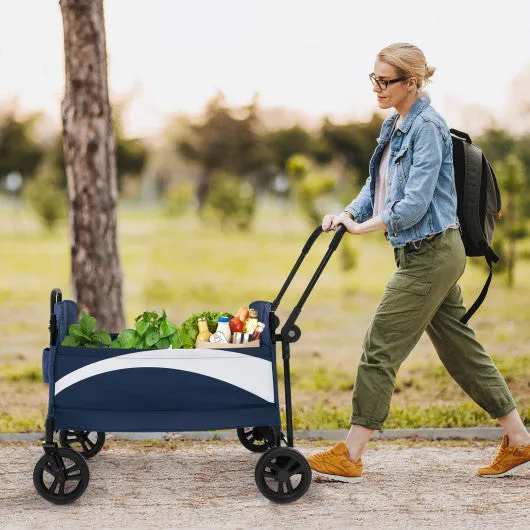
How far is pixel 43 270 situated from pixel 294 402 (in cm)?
1337

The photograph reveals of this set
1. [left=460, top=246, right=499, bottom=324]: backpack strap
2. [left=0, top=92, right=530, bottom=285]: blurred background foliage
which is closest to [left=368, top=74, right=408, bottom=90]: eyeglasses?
[left=460, top=246, right=499, bottom=324]: backpack strap

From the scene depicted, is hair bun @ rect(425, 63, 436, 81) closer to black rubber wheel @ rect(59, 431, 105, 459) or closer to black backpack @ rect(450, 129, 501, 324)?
black backpack @ rect(450, 129, 501, 324)

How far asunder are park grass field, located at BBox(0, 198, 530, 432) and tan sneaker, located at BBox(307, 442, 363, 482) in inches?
55.6

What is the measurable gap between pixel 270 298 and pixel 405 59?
12589 millimetres

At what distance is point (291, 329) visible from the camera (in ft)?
13.5

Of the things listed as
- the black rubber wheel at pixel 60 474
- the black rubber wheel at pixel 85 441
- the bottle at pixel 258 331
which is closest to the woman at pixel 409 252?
the bottle at pixel 258 331

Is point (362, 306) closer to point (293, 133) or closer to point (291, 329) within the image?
point (293, 133)

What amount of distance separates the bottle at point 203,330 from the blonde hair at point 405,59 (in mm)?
1343

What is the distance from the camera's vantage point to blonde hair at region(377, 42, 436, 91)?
401 centimetres

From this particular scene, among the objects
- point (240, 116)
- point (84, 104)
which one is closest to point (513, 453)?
point (84, 104)

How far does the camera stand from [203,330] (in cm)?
425

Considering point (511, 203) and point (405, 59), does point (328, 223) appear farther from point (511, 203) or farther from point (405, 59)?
point (511, 203)

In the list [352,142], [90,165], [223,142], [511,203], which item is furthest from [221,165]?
[90,165]

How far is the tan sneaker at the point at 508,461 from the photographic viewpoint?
4.46 m
